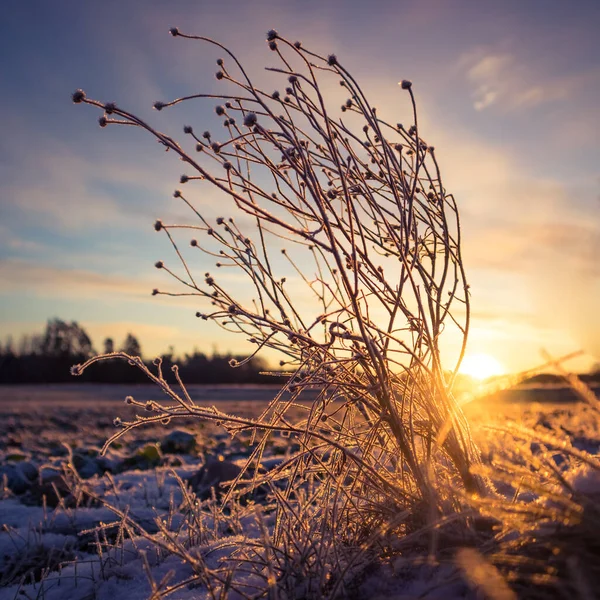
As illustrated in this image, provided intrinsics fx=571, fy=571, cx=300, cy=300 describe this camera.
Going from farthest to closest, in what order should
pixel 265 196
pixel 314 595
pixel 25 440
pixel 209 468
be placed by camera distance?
pixel 25 440, pixel 209 468, pixel 265 196, pixel 314 595

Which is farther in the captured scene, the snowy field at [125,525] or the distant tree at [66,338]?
the distant tree at [66,338]

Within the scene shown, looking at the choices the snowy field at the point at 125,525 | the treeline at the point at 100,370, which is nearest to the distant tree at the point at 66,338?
the treeline at the point at 100,370

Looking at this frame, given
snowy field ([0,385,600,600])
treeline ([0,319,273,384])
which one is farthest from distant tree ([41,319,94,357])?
snowy field ([0,385,600,600])

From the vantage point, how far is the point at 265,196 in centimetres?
228

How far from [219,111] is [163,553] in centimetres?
211

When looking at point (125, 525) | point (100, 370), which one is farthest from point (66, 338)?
point (125, 525)

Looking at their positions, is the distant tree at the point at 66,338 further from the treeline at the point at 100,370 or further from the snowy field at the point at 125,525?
the snowy field at the point at 125,525

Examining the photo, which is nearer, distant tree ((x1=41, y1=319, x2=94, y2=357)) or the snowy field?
the snowy field

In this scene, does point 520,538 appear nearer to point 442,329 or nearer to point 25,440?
point 442,329

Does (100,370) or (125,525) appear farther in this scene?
(100,370)

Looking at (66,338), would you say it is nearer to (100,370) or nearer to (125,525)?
(100,370)

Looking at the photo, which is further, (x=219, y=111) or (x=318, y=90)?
(x=219, y=111)

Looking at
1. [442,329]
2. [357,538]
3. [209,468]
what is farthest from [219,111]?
[209,468]

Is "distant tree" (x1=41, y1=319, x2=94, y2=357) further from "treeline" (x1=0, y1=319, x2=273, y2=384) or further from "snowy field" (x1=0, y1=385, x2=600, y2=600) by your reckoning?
"snowy field" (x1=0, y1=385, x2=600, y2=600)
